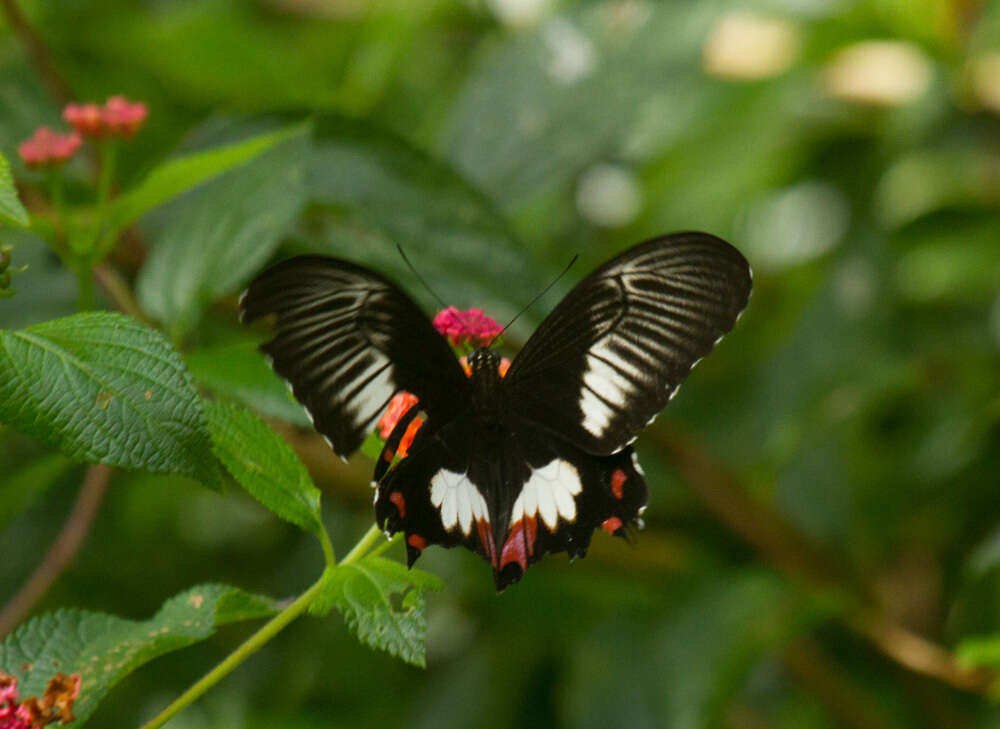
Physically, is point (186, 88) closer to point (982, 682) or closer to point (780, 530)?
point (780, 530)

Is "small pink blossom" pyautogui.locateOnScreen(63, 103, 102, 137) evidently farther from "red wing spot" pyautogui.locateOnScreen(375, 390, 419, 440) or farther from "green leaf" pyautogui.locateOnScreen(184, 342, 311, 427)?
"red wing spot" pyautogui.locateOnScreen(375, 390, 419, 440)

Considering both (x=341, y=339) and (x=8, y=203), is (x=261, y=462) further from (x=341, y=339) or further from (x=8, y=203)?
(x=8, y=203)

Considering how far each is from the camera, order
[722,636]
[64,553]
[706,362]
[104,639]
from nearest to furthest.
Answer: [104,639], [64,553], [722,636], [706,362]

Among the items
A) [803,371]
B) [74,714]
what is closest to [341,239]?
[74,714]

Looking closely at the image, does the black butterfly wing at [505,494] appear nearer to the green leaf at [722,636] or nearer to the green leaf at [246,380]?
the green leaf at [246,380]

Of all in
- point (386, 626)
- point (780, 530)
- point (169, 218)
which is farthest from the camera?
point (780, 530)

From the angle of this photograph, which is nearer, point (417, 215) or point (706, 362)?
point (417, 215)

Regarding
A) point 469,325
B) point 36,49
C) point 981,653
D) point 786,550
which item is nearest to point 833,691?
point 786,550
